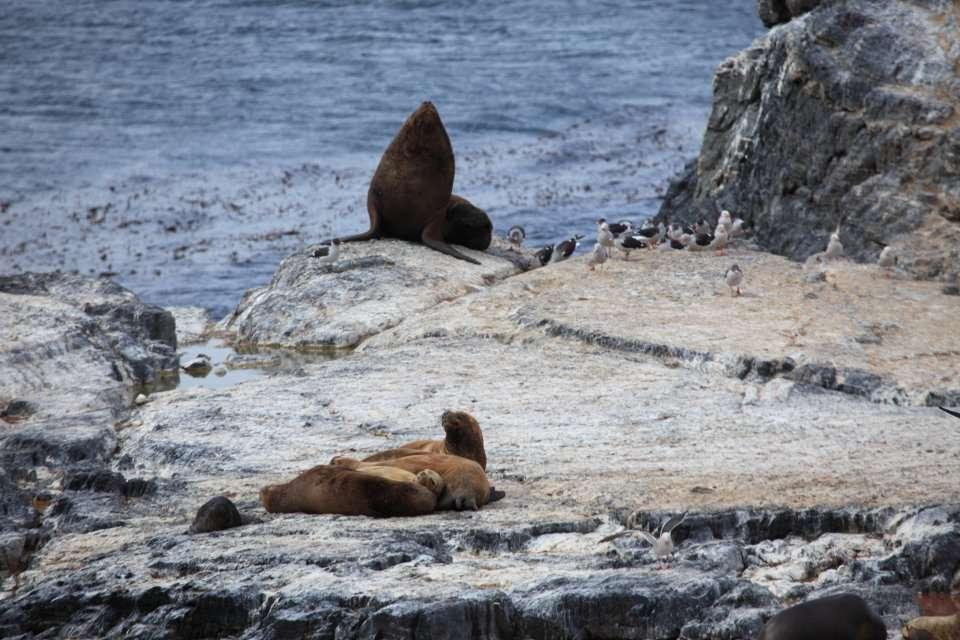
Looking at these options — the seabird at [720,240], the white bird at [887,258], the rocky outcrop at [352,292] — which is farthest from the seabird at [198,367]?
the white bird at [887,258]

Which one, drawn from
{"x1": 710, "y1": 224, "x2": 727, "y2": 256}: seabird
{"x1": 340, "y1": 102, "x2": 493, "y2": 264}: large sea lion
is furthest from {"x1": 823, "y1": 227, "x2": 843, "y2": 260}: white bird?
{"x1": 340, "y1": 102, "x2": 493, "y2": 264}: large sea lion

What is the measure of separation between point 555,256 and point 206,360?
401 centimetres

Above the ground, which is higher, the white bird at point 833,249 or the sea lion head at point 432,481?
the sea lion head at point 432,481

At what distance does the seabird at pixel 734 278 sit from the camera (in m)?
13.1

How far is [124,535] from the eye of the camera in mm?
8125

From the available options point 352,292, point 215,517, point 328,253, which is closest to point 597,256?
point 352,292

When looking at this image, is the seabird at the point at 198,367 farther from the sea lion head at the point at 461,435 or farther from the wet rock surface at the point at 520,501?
the sea lion head at the point at 461,435

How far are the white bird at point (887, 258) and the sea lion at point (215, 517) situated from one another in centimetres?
778

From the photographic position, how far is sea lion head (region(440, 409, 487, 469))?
8.91 meters

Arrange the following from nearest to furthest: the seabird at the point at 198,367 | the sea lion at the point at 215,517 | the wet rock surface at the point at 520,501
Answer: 1. the wet rock surface at the point at 520,501
2. the sea lion at the point at 215,517
3. the seabird at the point at 198,367

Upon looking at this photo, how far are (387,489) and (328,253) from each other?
24.4 ft

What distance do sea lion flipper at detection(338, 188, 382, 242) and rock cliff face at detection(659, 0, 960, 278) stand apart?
3.49 meters

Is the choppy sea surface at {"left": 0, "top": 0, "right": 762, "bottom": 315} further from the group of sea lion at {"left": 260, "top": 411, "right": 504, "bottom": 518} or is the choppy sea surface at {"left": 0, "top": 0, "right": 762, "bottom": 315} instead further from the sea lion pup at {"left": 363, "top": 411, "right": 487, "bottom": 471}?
the group of sea lion at {"left": 260, "top": 411, "right": 504, "bottom": 518}

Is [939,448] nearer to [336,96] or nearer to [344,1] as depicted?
[336,96]
